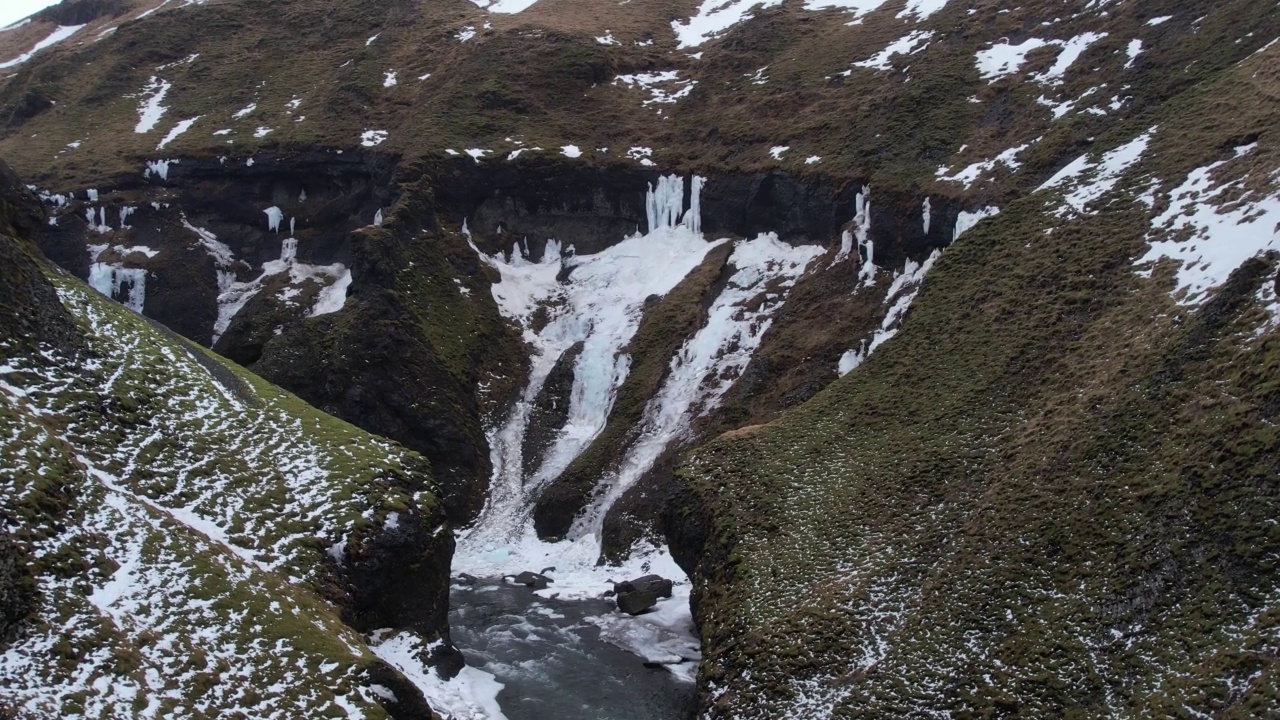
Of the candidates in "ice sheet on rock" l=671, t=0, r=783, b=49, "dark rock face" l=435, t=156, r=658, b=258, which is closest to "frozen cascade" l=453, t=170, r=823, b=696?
"dark rock face" l=435, t=156, r=658, b=258

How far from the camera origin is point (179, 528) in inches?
1187

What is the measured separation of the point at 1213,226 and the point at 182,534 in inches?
1396

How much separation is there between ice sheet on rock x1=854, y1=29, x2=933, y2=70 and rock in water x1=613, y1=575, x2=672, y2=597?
1546 inches

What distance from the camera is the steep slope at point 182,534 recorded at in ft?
81.9

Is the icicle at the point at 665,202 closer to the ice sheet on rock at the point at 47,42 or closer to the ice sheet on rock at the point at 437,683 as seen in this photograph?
the ice sheet on rock at the point at 437,683

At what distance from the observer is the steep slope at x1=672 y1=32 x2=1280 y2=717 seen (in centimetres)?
2458

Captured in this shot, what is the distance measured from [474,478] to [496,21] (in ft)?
155

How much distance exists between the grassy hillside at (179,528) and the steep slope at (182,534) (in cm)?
6

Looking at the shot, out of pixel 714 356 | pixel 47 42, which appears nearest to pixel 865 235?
pixel 714 356

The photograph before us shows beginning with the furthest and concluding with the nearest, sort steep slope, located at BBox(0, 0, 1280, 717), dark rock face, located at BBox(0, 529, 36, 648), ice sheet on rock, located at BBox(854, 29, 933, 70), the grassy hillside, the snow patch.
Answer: the snow patch → ice sheet on rock, located at BBox(854, 29, 933, 70) → steep slope, located at BBox(0, 0, 1280, 717) → the grassy hillside → dark rock face, located at BBox(0, 529, 36, 648)

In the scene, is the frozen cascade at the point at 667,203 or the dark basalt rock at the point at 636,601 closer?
the dark basalt rock at the point at 636,601

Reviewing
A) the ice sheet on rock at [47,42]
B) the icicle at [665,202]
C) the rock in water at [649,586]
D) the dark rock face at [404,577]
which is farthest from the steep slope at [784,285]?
the dark rock face at [404,577]

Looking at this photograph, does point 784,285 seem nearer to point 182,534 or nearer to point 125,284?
point 182,534

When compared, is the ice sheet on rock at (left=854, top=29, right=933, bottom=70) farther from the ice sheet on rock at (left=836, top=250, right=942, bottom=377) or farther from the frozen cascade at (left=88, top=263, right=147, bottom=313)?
the frozen cascade at (left=88, top=263, right=147, bottom=313)
